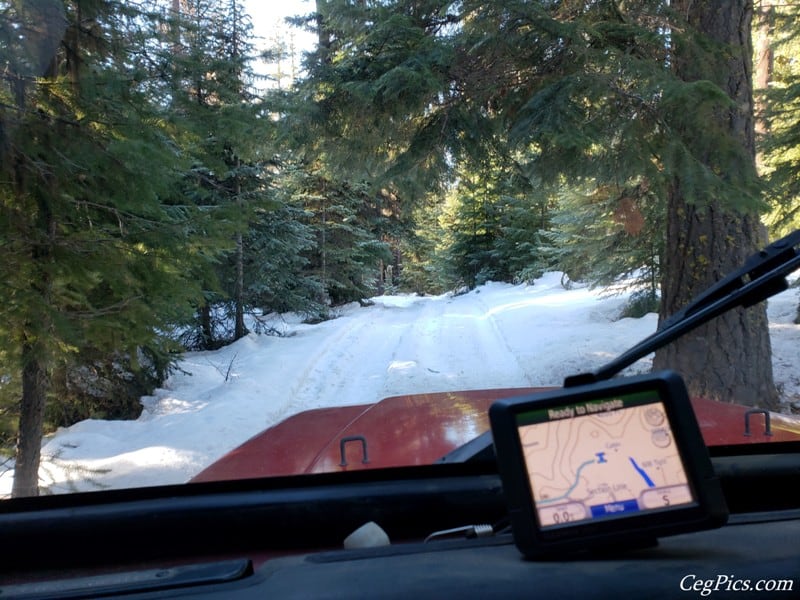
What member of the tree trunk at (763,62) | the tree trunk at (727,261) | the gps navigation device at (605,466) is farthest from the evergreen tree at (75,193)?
the tree trunk at (763,62)

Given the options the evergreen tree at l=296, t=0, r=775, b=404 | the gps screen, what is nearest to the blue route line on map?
A: the gps screen

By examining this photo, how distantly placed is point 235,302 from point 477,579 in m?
11.1

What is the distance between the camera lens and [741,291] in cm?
169

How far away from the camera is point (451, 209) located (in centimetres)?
3095

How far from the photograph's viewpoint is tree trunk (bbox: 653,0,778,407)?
645cm

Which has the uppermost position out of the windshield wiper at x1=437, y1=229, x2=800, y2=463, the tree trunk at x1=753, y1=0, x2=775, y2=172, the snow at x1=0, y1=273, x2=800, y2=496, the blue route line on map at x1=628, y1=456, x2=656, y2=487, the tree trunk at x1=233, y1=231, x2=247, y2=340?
the tree trunk at x1=753, y1=0, x2=775, y2=172

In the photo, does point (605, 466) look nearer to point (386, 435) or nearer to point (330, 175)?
point (386, 435)

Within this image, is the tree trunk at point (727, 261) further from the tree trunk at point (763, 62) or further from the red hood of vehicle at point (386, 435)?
the red hood of vehicle at point (386, 435)

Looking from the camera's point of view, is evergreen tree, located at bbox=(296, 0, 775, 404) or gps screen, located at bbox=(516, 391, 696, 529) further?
evergreen tree, located at bbox=(296, 0, 775, 404)

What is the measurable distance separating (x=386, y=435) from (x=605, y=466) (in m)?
1.91

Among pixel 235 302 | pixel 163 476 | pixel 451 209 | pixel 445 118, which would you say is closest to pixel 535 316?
pixel 235 302

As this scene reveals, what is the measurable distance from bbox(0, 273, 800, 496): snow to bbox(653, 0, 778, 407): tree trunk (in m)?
1.42

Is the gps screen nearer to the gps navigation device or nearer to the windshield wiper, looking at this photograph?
the gps navigation device

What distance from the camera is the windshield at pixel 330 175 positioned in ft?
13.3
